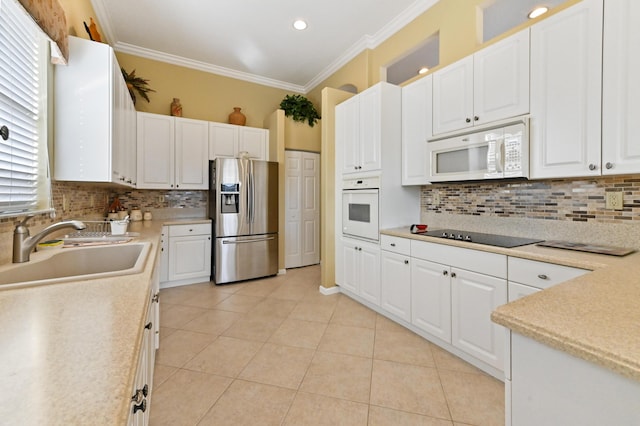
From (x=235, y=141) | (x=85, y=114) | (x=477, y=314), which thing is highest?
(x=235, y=141)

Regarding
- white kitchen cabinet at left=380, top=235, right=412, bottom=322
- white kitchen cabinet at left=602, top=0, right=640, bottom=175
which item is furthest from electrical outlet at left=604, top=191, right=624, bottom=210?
white kitchen cabinet at left=380, top=235, right=412, bottom=322

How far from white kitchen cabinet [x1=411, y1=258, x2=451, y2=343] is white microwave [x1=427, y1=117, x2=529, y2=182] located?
2.45 ft

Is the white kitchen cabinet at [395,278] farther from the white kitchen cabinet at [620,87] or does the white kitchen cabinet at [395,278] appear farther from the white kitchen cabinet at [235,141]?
the white kitchen cabinet at [235,141]

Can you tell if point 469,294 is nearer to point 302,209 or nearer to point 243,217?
point 243,217

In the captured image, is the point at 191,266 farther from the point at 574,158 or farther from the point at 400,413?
the point at 574,158

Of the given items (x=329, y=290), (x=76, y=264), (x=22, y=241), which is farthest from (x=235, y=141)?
(x=22, y=241)

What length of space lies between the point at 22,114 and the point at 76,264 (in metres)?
0.81

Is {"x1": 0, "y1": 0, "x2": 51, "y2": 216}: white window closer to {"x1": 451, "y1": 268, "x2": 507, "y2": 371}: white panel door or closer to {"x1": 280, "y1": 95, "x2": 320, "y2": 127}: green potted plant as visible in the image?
{"x1": 451, "y1": 268, "x2": 507, "y2": 371}: white panel door

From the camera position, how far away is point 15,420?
1.23 feet

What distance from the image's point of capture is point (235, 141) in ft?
13.6

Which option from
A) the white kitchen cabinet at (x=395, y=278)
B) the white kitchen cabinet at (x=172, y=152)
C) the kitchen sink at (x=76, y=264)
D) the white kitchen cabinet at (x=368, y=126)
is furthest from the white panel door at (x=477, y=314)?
the white kitchen cabinet at (x=172, y=152)

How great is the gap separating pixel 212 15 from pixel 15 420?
3.63 m

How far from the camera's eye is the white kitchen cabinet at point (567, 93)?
156cm

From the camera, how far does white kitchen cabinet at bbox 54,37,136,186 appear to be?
5.82 feet
